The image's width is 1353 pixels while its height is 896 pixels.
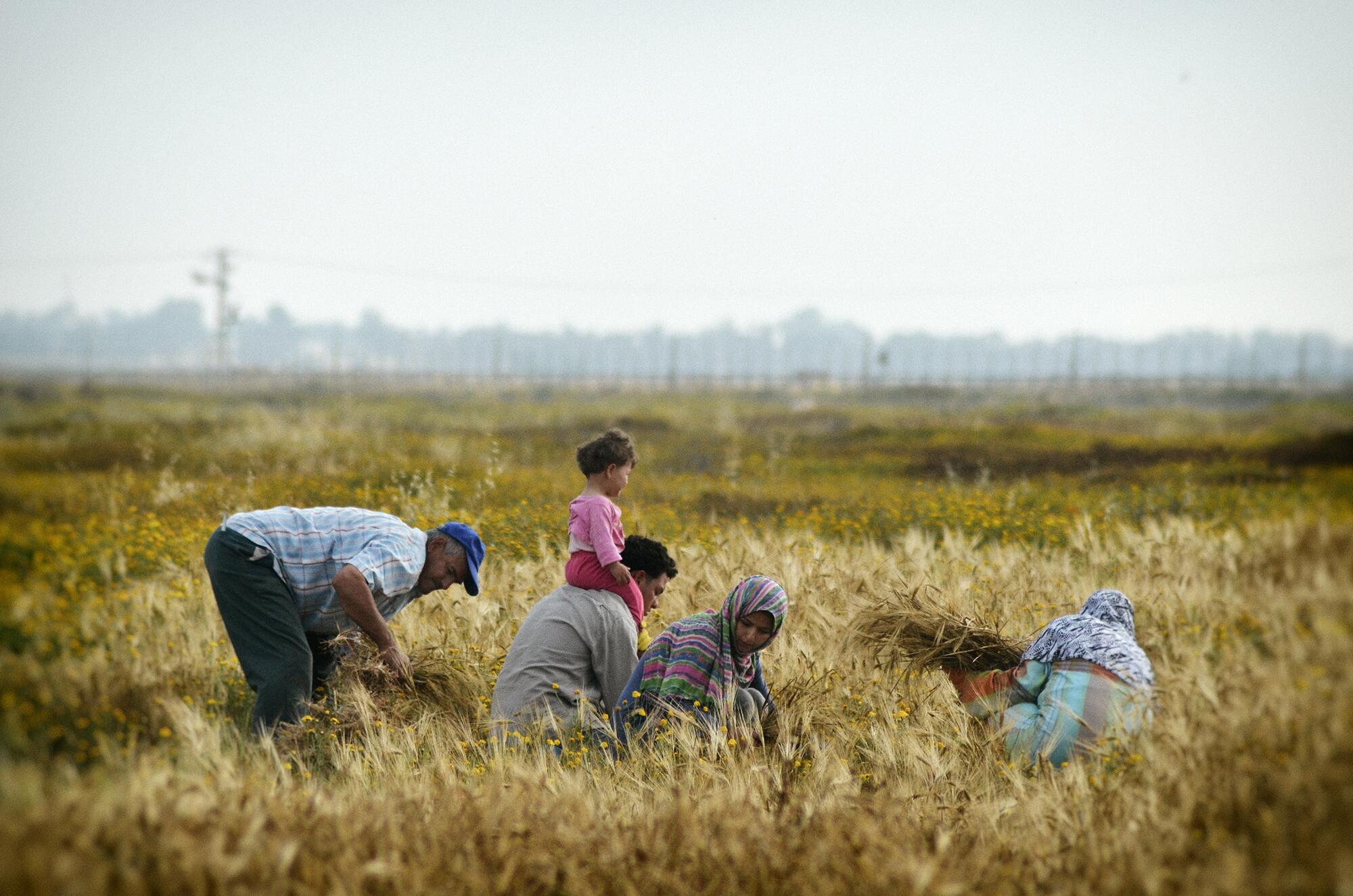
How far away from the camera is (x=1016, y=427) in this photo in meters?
26.5

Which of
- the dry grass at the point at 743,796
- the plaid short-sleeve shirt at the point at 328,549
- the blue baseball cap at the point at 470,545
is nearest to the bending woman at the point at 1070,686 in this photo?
the dry grass at the point at 743,796

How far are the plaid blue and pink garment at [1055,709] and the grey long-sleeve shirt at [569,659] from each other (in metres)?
1.82

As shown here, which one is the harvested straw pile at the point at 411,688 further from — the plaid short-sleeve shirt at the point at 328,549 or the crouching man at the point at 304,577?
the plaid short-sleeve shirt at the point at 328,549

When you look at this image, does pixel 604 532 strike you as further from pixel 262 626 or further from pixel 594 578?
pixel 262 626

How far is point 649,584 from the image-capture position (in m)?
5.56

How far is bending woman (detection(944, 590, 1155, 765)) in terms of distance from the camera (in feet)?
14.8

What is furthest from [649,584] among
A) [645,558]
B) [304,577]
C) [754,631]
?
[304,577]

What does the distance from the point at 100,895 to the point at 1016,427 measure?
86.4 feet

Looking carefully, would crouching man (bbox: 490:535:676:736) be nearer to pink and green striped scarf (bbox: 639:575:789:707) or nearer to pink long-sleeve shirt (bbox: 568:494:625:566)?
pink long-sleeve shirt (bbox: 568:494:625:566)

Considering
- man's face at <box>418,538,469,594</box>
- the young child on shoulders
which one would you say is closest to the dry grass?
man's face at <box>418,538,469,594</box>

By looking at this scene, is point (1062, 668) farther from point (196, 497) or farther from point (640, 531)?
point (196, 497)

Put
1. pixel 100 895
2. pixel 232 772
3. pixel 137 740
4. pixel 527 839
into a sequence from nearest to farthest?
pixel 100 895, pixel 527 839, pixel 232 772, pixel 137 740

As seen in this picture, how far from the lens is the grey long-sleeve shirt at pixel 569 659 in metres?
5.02

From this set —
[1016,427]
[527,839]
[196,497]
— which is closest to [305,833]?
[527,839]
